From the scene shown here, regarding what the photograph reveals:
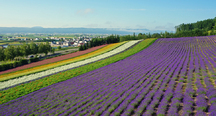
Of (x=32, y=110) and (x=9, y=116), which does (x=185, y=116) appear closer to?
(x=32, y=110)

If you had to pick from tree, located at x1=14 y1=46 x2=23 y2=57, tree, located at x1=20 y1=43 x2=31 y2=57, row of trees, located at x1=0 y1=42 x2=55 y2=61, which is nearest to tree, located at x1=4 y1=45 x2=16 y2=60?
row of trees, located at x1=0 y1=42 x2=55 y2=61

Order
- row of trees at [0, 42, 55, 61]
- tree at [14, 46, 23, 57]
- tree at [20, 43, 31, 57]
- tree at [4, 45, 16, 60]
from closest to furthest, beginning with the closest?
tree at [4, 45, 16, 60], row of trees at [0, 42, 55, 61], tree at [14, 46, 23, 57], tree at [20, 43, 31, 57]

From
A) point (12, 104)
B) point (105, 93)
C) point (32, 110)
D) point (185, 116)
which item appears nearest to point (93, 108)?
point (105, 93)

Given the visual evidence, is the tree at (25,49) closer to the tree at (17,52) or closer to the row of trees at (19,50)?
the row of trees at (19,50)

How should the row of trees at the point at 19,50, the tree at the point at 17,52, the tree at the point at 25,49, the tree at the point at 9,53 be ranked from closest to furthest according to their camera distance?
the tree at the point at 9,53, the row of trees at the point at 19,50, the tree at the point at 17,52, the tree at the point at 25,49

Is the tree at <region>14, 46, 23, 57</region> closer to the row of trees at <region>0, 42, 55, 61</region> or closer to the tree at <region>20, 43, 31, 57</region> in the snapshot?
the row of trees at <region>0, 42, 55, 61</region>

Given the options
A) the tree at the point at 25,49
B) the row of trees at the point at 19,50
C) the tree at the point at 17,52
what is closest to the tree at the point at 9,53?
the row of trees at the point at 19,50

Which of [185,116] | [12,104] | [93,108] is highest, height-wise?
[185,116]

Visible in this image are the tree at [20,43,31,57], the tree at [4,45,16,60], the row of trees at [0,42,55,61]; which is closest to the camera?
the tree at [4,45,16,60]

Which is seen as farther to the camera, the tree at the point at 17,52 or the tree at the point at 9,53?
the tree at the point at 17,52

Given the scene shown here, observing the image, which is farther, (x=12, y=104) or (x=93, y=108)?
(x=12, y=104)

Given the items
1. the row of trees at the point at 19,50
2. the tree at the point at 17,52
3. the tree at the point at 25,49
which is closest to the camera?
the row of trees at the point at 19,50
